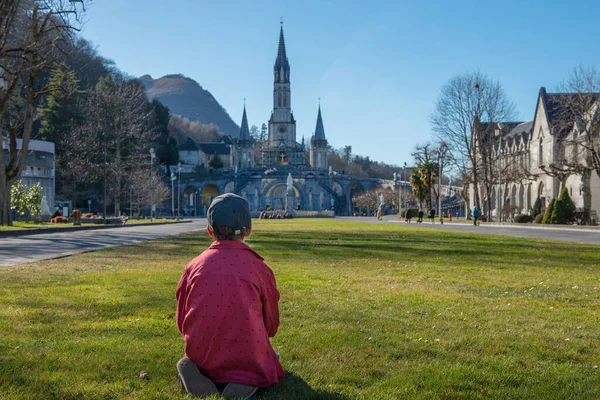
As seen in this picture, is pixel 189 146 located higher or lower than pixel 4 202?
higher

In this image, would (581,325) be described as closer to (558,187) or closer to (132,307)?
(132,307)

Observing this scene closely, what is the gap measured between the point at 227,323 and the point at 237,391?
1.34ft

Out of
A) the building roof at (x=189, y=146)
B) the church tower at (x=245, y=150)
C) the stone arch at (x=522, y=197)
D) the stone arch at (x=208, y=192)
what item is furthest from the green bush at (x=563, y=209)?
the church tower at (x=245, y=150)

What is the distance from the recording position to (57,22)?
25.7m

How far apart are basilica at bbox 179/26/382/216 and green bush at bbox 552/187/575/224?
7035 centimetres

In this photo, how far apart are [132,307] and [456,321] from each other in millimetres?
3318

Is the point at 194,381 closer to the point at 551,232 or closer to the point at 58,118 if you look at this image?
the point at 551,232

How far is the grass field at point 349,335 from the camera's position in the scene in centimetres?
377

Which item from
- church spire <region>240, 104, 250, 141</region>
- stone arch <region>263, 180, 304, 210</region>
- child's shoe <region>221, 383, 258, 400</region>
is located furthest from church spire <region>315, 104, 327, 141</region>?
child's shoe <region>221, 383, 258, 400</region>

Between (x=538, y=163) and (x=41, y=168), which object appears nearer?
(x=538, y=163)

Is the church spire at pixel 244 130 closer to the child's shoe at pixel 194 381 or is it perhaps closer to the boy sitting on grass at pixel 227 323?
the boy sitting on grass at pixel 227 323

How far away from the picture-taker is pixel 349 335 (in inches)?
202

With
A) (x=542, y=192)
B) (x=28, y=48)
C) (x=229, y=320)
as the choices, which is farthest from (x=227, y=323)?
(x=542, y=192)

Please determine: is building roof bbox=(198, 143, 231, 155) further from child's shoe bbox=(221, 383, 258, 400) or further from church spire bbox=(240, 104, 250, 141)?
child's shoe bbox=(221, 383, 258, 400)
